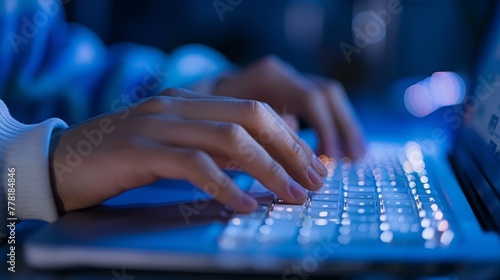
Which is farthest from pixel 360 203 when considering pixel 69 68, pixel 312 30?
pixel 312 30

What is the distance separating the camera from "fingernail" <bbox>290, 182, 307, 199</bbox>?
1.50 feet

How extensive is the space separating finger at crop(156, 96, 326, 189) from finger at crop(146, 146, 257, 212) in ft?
0.18

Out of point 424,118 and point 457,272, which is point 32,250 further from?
point 424,118

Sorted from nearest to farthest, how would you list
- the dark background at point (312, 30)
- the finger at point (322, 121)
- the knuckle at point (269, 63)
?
1. the finger at point (322, 121)
2. the knuckle at point (269, 63)
3. the dark background at point (312, 30)

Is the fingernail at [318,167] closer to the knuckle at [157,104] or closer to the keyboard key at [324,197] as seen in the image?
the keyboard key at [324,197]

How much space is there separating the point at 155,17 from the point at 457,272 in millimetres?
1036

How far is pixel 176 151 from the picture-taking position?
16.8 inches

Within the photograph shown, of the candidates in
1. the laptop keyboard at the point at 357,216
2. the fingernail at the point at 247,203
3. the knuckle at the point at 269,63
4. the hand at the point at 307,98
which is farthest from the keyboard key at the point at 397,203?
the knuckle at the point at 269,63

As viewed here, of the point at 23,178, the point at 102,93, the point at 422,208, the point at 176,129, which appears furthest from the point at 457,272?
the point at 102,93

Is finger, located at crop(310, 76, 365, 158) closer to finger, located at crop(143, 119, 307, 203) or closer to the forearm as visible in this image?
finger, located at crop(143, 119, 307, 203)

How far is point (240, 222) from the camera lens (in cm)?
40

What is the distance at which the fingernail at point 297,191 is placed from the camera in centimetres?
46

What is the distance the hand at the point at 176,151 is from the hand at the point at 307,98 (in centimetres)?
27

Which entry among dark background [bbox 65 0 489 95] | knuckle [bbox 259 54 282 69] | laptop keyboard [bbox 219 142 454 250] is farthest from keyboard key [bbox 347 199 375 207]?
dark background [bbox 65 0 489 95]
